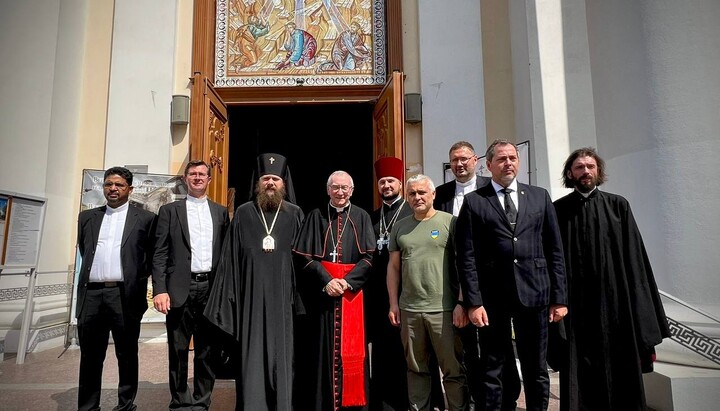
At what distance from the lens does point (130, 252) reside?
3.36 metres

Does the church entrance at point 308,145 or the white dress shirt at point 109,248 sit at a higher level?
the church entrance at point 308,145

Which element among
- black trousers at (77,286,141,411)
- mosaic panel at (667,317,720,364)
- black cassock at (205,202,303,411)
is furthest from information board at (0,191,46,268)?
mosaic panel at (667,317,720,364)

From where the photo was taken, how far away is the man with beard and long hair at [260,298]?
313 cm

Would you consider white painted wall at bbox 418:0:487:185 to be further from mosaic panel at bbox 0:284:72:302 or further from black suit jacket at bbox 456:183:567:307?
mosaic panel at bbox 0:284:72:302

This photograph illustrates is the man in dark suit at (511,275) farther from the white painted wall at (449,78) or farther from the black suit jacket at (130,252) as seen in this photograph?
the white painted wall at (449,78)

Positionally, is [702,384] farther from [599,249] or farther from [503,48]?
[503,48]

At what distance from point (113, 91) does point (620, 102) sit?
609 cm

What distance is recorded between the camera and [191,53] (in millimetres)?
6402

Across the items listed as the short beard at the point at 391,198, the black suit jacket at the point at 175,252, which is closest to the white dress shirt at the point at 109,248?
the black suit jacket at the point at 175,252

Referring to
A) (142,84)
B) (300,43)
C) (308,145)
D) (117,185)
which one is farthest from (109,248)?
(308,145)

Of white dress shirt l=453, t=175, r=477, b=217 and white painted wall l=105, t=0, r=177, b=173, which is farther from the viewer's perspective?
white painted wall l=105, t=0, r=177, b=173

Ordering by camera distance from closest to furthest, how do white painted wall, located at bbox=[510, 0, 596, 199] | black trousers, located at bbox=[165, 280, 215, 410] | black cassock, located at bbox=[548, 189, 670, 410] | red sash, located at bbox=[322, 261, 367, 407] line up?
1. black cassock, located at bbox=[548, 189, 670, 410]
2. red sash, located at bbox=[322, 261, 367, 407]
3. black trousers, located at bbox=[165, 280, 215, 410]
4. white painted wall, located at bbox=[510, 0, 596, 199]

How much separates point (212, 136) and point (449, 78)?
322cm

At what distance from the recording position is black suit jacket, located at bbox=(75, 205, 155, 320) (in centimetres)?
329
